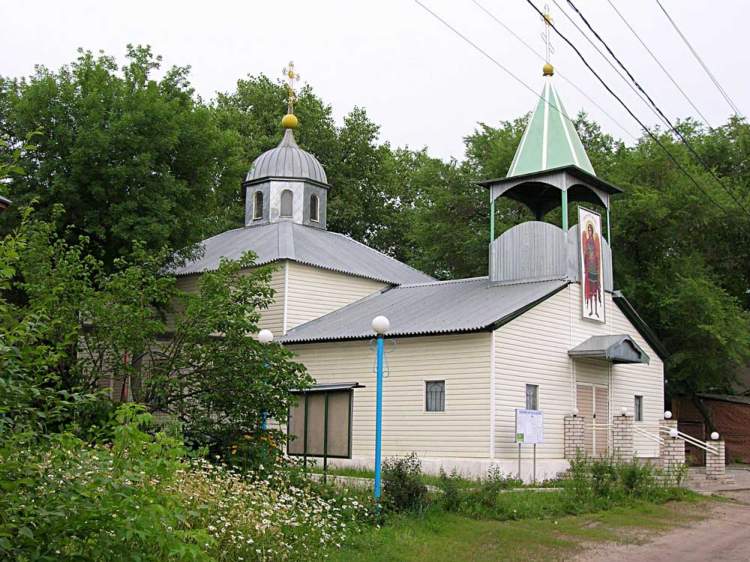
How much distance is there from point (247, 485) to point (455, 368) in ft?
34.8

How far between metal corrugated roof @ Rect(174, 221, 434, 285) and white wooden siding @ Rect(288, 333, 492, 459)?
14.0 feet

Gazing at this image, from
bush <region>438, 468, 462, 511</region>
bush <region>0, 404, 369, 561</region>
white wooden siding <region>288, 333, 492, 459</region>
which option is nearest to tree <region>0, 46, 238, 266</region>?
white wooden siding <region>288, 333, 492, 459</region>

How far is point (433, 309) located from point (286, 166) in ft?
33.8

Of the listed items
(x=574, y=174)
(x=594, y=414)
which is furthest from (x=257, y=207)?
(x=594, y=414)

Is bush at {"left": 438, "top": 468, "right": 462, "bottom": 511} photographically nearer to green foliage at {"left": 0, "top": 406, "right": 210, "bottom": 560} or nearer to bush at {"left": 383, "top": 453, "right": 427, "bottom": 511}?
bush at {"left": 383, "top": 453, "right": 427, "bottom": 511}

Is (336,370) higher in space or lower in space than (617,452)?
higher

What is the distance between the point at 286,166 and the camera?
32.1 m

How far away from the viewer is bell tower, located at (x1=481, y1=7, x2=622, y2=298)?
963 inches

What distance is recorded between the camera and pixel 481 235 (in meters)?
36.7

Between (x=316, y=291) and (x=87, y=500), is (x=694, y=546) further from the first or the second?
(x=316, y=291)

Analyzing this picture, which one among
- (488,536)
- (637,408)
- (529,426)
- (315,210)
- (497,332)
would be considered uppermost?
(315,210)

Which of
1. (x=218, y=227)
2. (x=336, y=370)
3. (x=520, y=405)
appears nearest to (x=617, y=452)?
(x=520, y=405)

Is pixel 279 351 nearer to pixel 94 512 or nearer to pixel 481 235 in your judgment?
pixel 94 512

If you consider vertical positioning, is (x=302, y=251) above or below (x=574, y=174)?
below
